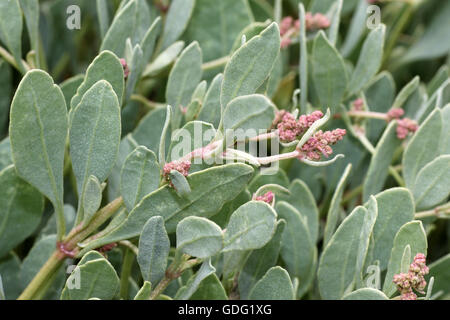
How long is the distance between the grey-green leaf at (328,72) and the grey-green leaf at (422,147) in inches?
6.3

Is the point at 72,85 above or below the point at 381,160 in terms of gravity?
above

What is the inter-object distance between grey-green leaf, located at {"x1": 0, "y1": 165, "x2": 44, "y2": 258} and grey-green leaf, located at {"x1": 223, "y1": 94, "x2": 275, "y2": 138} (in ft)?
A: 1.20

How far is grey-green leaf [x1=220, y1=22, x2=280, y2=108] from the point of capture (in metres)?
0.87

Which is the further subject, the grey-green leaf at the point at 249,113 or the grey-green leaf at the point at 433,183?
the grey-green leaf at the point at 433,183

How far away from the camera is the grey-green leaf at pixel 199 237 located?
87 centimetres

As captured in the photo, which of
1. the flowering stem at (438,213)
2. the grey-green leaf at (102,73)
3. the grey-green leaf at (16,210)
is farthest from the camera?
the flowering stem at (438,213)

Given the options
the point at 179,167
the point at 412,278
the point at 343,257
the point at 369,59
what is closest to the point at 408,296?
the point at 412,278

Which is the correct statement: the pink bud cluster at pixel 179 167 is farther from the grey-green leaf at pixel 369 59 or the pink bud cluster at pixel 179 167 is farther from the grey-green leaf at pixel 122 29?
the grey-green leaf at pixel 369 59

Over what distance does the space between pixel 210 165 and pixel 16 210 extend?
339 millimetres

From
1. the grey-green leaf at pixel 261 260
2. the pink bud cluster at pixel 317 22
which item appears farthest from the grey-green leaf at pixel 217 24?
the grey-green leaf at pixel 261 260

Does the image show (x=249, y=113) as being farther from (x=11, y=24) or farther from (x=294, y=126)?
(x=11, y=24)

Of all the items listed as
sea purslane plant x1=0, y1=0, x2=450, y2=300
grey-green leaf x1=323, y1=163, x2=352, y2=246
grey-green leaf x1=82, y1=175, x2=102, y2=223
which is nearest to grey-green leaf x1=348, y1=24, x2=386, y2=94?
sea purslane plant x1=0, y1=0, x2=450, y2=300

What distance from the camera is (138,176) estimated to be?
0.92 meters
